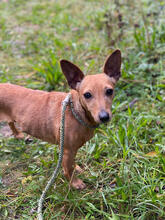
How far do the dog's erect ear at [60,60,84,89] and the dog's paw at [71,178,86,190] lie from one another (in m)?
1.13

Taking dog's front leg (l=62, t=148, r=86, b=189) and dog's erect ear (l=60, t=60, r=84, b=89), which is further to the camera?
dog's front leg (l=62, t=148, r=86, b=189)

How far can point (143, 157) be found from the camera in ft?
10.7

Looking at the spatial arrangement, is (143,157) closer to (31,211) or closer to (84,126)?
(84,126)

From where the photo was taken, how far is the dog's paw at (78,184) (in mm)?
3107

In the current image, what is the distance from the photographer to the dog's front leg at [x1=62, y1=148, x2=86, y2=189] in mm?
3014

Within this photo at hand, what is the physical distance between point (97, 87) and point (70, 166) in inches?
39.9

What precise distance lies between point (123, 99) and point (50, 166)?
1.77m

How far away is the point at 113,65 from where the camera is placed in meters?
2.99

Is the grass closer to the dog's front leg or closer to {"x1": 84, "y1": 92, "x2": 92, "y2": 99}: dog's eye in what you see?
the dog's front leg

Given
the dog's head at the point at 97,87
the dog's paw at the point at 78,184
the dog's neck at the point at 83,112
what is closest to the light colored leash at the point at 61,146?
the dog's neck at the point at 83,112

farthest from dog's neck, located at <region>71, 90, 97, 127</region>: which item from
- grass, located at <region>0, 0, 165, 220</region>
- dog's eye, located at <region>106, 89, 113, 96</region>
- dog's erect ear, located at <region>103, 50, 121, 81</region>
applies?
grass, located at <region>0, 0, 165, 220</region>

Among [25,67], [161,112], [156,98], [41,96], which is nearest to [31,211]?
[41,96]

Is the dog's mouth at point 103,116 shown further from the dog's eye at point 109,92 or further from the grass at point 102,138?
the grass at point 102,138

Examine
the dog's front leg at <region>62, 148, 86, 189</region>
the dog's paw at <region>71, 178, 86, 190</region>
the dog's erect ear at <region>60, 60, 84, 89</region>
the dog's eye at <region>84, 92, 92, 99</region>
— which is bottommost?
the dog's paw at <region>71, 178, 86, 190</region>
